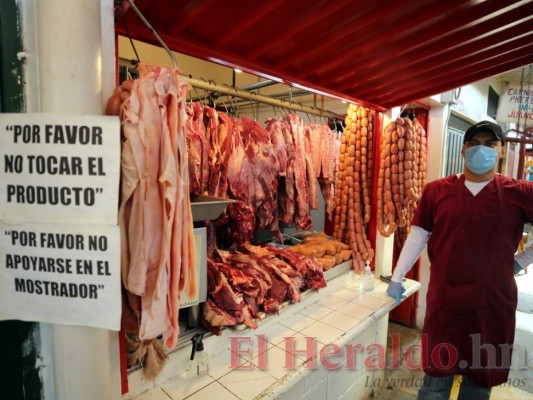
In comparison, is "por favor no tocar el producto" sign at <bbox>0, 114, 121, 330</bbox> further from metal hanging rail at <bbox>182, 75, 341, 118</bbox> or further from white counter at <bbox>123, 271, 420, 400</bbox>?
metal hanging rail at <bbox>182, 75, 341, 118</bbox>

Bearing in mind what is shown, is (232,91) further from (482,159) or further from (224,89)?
(482,159)

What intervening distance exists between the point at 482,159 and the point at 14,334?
280 cm

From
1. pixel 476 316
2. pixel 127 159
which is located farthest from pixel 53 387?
pixel 476 316

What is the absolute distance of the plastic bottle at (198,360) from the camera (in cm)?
182

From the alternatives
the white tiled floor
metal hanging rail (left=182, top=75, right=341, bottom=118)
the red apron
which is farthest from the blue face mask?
the white tiled floor

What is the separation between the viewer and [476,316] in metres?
2.24

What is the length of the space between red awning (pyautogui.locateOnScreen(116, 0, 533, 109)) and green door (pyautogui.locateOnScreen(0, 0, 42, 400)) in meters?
0.53

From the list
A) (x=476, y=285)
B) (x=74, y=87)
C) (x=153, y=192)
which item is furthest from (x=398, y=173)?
(x=74, y=87)

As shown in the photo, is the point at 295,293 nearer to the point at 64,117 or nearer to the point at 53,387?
the point at 53,387

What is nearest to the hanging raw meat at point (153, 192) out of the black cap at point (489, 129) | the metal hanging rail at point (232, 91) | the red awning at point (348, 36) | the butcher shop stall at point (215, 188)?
the butcher shop stall at point (215, 188)

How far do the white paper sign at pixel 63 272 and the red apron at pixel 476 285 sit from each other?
2.28 meters

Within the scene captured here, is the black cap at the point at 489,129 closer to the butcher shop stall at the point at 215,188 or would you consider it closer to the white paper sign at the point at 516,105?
the butcher shop stall at the point at 215,188

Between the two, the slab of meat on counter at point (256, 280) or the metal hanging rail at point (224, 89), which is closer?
the metal hanging rail at point (224, 89)

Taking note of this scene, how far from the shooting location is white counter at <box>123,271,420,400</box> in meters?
1.73
